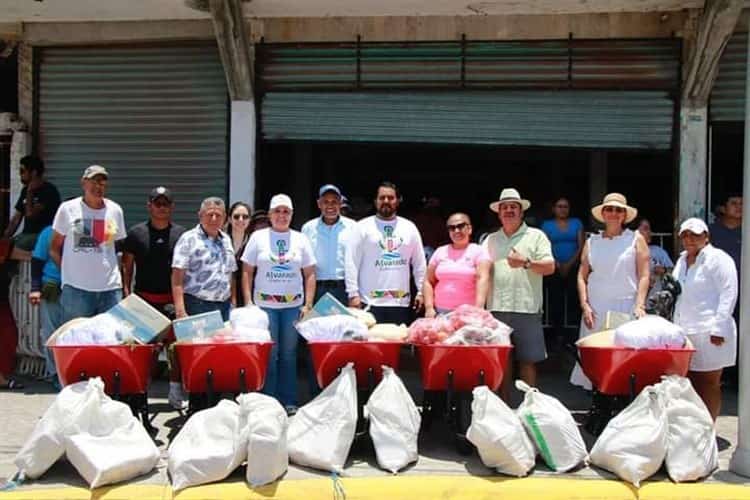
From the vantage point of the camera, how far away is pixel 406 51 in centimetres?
786

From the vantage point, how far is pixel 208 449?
4707mm

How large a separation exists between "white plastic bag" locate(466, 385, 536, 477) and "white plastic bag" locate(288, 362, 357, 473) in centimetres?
79

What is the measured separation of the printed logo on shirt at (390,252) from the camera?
239 inches

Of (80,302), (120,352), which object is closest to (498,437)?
(120,352)

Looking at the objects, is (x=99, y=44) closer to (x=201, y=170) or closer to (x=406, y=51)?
(x=201, y=170)

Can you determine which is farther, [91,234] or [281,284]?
[91,234]

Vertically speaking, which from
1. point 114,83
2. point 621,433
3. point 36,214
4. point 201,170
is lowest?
point 621,433

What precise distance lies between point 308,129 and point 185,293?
2.60 m

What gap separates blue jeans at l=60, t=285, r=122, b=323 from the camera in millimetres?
6324

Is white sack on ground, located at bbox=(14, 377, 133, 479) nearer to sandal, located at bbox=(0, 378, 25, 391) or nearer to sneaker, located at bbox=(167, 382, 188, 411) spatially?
sneaker, located at bbox=(167, 382, 188, 411)

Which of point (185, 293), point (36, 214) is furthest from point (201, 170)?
point (185, 293)

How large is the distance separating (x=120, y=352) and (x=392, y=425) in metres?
1.88

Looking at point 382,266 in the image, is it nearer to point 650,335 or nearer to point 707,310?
point 650,335

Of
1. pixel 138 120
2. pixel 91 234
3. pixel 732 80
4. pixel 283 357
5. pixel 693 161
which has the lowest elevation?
pixel 283 357
